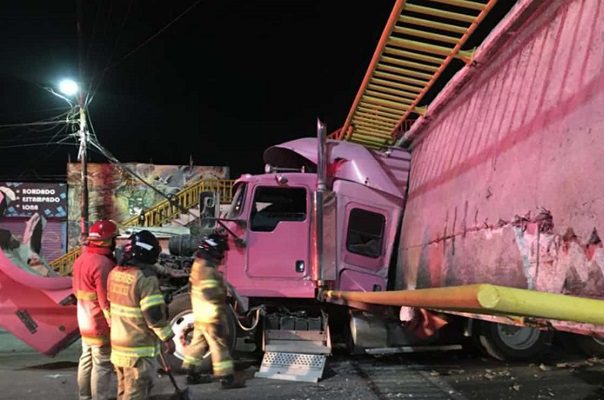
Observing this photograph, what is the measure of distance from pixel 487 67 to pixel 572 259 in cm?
209

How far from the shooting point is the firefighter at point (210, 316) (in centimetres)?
615

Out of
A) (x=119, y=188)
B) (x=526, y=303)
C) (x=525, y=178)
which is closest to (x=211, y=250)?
(x=525, y=178)

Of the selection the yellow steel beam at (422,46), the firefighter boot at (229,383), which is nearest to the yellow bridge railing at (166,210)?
the firefighter boot at (229,383)

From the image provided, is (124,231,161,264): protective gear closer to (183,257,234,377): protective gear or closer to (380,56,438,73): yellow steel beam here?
(183,257,234,377): protective gear

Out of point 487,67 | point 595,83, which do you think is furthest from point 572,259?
point 487,67

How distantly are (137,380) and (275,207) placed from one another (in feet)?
10.6

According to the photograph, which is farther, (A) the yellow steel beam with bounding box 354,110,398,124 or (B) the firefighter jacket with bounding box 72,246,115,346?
(A) the yellow steel beam with bounding box 354,110,398,124

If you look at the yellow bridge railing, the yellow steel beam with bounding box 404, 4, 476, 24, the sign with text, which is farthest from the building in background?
the yellow steel beam with bounding box 404, 4, 476, 24

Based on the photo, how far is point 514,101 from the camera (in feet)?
11.6

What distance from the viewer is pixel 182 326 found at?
6777mm

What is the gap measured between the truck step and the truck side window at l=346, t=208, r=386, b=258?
1.44 meters

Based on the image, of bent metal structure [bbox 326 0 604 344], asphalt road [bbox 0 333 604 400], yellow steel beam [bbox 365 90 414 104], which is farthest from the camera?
yellow steel beam [bbox 365 90 414 104]

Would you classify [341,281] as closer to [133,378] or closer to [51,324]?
[133,378]

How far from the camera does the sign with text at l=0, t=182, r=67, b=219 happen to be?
24812 mm
